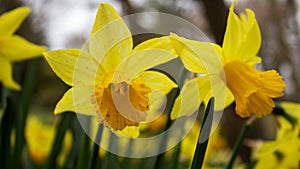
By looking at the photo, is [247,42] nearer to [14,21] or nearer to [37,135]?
[14,21]

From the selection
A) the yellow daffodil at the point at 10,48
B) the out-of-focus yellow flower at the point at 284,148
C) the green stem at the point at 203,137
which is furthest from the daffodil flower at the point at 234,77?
the yellow daffodil at the point at 10,48

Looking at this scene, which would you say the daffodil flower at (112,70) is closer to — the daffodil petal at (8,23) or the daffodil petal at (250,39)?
the daffodil petal at (250,39)

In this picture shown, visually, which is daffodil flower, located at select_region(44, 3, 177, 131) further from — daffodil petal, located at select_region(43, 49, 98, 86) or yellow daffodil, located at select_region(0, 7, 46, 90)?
yellow daffodil, located at select_region(0, 7, 46, 90)

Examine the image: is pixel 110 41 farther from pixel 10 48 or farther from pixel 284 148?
pixel 284 148

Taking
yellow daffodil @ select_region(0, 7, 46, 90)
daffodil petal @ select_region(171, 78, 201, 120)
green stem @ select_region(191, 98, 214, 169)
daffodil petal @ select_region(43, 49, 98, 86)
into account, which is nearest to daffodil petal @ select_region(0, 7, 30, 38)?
yellow daffodil @ select_region(0, 7, 46, 90)

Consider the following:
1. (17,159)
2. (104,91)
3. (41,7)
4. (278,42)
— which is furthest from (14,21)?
(41,7)
